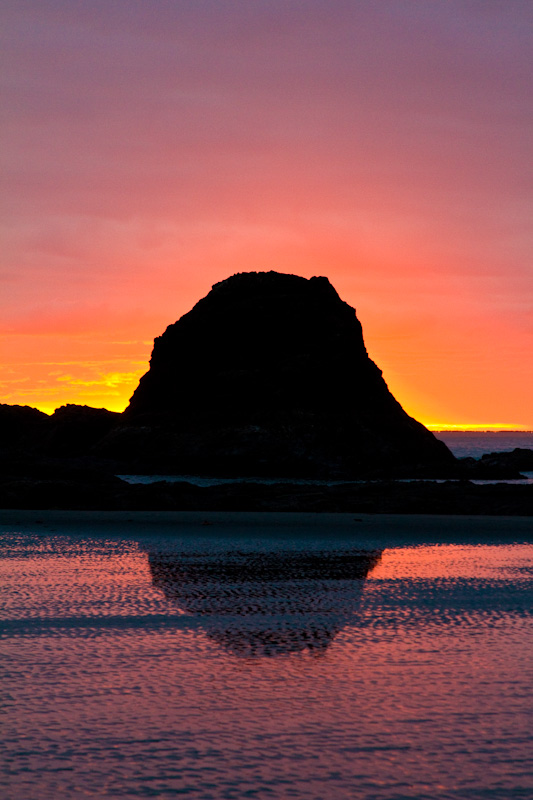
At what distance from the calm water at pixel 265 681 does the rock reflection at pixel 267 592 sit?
0.05 meters

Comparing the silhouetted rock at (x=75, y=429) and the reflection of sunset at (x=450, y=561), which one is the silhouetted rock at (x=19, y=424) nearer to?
the silhouetted rock at (x=75, y=429)

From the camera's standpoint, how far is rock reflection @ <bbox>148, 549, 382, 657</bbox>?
9.02m

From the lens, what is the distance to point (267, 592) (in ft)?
40.0

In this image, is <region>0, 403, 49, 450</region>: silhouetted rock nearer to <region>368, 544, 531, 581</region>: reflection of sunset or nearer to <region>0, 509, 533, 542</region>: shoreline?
<region>0, 509, 533, 542</region>: shoreline

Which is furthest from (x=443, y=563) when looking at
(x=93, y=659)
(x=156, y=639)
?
(x=93, y=659)

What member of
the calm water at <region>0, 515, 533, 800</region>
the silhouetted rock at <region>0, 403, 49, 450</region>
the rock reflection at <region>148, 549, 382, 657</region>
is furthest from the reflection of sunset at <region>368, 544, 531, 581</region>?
the silhouetted rock at <region>0, 403, 49, 450</region>

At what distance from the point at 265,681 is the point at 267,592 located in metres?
5.01

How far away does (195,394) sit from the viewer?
9056cm

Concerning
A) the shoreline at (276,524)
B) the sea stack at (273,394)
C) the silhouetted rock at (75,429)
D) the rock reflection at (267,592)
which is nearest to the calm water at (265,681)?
the rock reflection at (267,592)

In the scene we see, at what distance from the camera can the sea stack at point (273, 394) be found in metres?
75.5

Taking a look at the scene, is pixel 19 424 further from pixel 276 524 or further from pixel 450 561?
pixel 450 561

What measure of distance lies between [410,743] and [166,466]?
70524 mm

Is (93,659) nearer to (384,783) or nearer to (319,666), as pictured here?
(319,666)

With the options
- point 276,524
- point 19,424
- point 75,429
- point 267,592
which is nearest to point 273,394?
point 75,429
